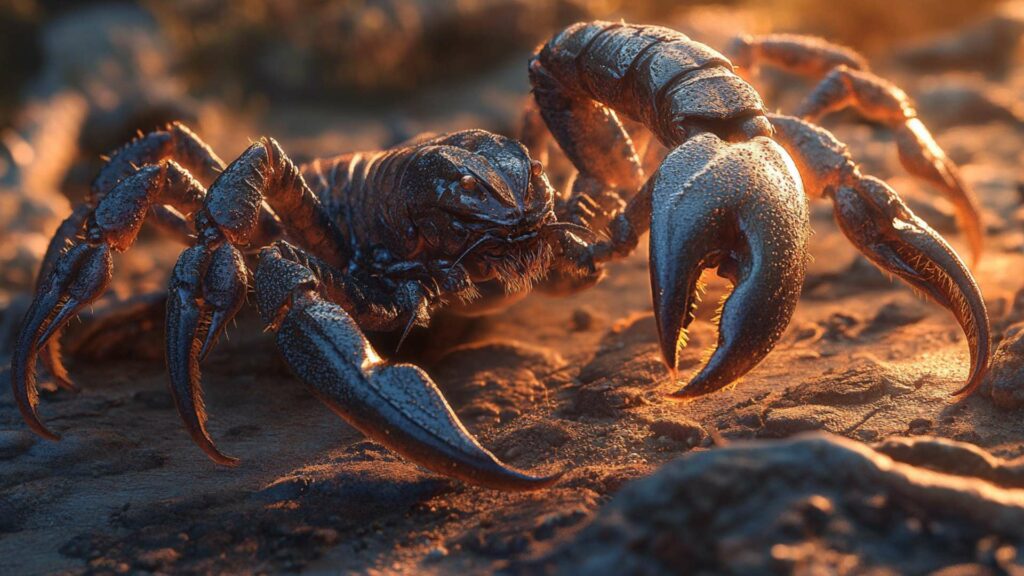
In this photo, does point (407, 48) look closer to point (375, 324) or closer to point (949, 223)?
point (949, 223)

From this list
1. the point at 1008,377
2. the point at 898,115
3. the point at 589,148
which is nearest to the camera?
the point at 1008,377

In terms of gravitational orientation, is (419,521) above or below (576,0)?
below

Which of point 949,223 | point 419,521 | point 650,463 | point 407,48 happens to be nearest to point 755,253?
point 650,463

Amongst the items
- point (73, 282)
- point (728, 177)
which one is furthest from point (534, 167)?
point (73, 282)

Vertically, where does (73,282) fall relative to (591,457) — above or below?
above

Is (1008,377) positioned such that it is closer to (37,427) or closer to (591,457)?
(591,457)

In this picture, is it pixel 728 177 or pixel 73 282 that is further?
pixel 73 282
